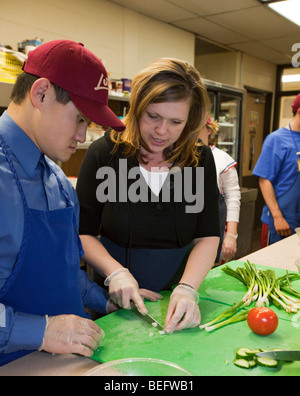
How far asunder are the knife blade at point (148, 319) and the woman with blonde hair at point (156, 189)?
12 cm

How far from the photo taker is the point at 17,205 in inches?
40.1

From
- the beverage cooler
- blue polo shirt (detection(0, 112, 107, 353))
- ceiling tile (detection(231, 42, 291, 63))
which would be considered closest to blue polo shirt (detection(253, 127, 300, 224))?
blue polo shirt (detection(0, 112, 107, 353))

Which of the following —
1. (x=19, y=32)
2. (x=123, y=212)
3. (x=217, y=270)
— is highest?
(x=19, y=32)

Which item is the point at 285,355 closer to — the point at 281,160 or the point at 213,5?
the point at 281,160

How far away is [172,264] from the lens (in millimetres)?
1724

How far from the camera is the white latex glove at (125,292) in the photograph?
1.35m

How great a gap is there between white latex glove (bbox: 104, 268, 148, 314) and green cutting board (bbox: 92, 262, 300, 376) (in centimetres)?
5

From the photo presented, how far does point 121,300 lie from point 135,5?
399 cm

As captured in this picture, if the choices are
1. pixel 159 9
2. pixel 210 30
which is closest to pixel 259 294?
pixel 159 9

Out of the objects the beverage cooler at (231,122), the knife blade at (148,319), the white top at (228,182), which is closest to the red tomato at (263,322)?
the knife blade at (148,319)

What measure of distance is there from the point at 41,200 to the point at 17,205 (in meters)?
0.12

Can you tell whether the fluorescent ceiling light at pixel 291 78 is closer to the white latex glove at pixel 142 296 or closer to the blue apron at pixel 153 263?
the blue apron at pixel 153 263

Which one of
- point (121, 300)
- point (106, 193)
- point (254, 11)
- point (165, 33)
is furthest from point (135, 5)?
point (121, 300)
